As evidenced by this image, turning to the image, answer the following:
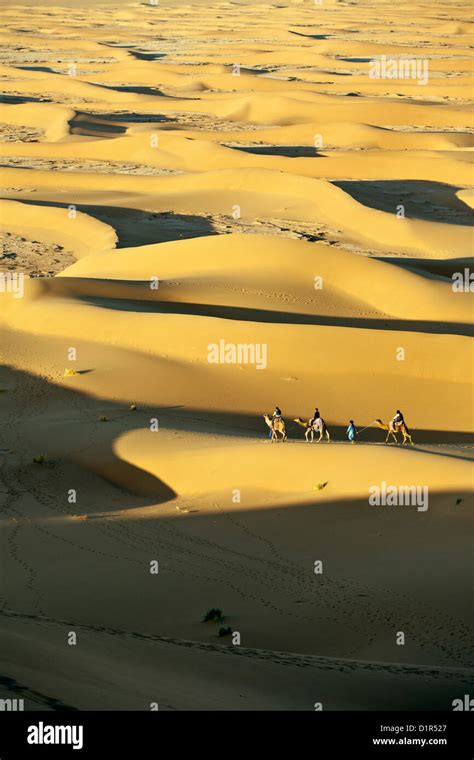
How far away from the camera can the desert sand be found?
9000mm

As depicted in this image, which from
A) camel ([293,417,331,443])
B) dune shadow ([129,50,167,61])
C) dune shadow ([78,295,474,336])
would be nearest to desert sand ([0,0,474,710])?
dune shadow ([78,295,474,336])

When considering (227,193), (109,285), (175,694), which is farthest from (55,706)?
(227,193)

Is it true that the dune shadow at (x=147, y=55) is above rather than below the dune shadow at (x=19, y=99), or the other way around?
above

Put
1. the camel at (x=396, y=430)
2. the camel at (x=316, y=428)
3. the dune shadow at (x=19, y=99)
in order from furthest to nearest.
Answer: the dune shadow at (x=19, y=99), the camel at (x=396, y=430), the camel at (x=316, y=428)

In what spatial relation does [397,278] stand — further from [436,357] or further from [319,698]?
[319,698]

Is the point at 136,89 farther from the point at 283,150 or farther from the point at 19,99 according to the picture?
the point at 283,150

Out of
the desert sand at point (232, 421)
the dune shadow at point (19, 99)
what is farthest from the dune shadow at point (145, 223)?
the dune shadow at point (19, 99)

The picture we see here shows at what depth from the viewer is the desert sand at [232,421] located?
900 cm

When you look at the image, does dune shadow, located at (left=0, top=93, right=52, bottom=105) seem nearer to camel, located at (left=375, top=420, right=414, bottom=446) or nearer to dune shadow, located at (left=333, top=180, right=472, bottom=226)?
dune shadow, located at (left=333, top=180, right=472, bottom=226)

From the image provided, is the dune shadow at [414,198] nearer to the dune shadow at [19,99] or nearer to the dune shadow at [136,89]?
the dune shadow at [19,99]

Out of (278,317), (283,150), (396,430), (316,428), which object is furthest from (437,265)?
(283,150)

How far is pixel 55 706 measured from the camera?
6.82 meters

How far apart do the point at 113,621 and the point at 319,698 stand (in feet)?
8.77

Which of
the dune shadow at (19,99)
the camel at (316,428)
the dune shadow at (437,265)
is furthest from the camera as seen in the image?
the dune shadow at (19,99)
